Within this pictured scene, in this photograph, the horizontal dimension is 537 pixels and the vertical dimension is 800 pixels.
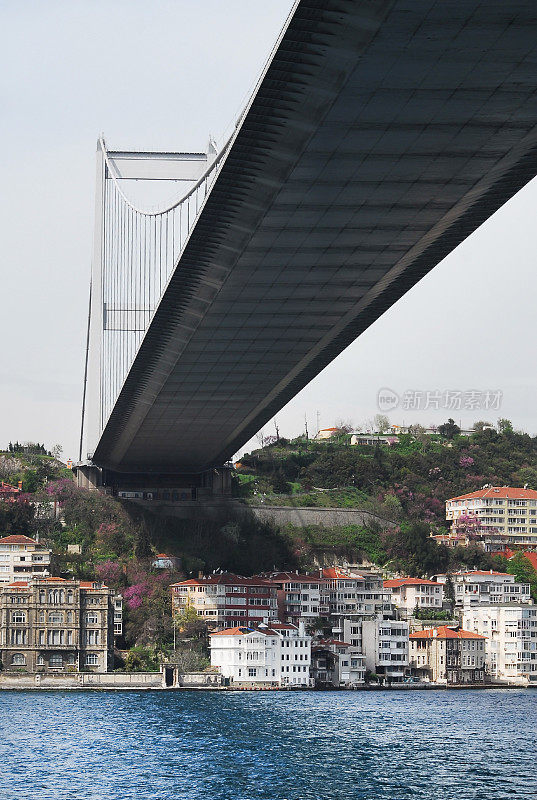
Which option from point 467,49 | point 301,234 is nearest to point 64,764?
point 301,234

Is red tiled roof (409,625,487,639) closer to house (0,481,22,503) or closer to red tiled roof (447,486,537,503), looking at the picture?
red tiled roof (447,486,537,503)

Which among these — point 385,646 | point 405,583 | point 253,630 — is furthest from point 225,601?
point 405,583

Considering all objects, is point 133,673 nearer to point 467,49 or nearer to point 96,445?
point 96,445

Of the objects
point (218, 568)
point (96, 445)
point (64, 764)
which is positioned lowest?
point (64, 764)

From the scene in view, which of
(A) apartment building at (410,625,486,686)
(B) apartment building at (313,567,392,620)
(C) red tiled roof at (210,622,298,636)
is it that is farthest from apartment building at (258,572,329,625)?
(A) apartment building at (410,625,486,686)

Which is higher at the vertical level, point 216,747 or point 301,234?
point 301,234

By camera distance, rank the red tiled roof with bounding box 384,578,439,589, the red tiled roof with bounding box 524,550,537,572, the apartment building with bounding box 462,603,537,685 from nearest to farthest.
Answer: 1. the apartment building with bounding box 462,603,537,685
2. the red tiled roof with bounding box 384,578,439,589
3. the red tiled roof with bounding box 524,550,537,572
